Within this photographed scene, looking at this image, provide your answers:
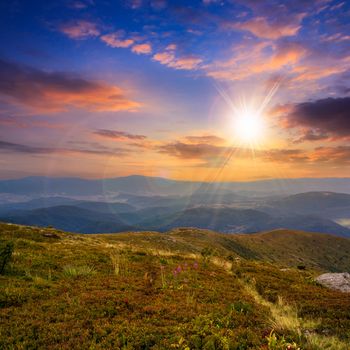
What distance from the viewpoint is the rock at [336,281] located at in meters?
19.9

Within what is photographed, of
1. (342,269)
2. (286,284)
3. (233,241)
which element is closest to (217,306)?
(286,284)

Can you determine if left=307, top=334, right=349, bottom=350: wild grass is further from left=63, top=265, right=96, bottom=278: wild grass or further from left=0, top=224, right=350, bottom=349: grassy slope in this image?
left=63, top=265, right=96, bottom=278: wild grass

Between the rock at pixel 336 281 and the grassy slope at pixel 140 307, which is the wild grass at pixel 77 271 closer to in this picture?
the grassy slope at pixel 140 307

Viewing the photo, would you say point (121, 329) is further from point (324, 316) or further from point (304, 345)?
point (324, 316)

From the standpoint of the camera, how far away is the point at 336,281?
2112 cm

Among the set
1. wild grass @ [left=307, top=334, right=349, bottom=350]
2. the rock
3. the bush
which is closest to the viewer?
wild grass @ [left=307, top=334, right=349, bottom=350]

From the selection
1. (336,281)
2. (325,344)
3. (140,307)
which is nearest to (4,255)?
(140,307)

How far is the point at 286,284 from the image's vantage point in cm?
1939

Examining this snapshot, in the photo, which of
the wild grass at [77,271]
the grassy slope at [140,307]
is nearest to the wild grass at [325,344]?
the grassy slope at [140,307]

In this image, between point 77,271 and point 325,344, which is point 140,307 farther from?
point 325,344

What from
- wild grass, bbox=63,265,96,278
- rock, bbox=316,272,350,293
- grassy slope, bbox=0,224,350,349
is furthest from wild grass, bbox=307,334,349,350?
wild grass, bbox=63,265,96,278

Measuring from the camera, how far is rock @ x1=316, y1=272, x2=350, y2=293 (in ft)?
65.3

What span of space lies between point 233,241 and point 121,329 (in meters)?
124

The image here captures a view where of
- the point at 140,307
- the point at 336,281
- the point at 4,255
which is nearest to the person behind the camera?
the point at 140,307
